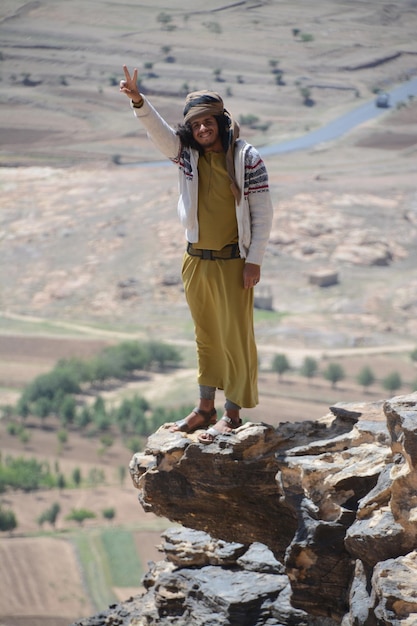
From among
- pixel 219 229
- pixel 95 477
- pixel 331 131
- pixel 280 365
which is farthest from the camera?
pixel 331 131

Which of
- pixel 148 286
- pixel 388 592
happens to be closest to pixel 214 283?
pixel 388 592

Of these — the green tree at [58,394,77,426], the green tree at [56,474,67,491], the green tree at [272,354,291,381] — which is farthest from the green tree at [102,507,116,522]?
the green tree at [272,354,291,381]

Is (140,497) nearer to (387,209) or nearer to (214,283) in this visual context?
(214,283)

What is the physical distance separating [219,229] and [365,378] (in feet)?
140

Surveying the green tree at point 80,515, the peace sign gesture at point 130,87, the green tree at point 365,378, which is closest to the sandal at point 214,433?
the peace sign gesture at point 130,87

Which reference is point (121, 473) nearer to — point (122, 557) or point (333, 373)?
point (122, 557)

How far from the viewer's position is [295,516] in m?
6.80

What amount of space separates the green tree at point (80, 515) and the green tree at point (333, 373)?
15.1m

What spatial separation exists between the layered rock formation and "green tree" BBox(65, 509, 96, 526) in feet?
95.7

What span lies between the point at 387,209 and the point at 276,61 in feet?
33.4

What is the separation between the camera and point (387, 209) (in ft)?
201

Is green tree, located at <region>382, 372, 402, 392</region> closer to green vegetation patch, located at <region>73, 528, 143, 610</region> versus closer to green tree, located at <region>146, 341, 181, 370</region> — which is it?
green tree, located at <region>146, 341, 181, 370</region>

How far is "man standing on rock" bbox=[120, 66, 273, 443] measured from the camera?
655cm

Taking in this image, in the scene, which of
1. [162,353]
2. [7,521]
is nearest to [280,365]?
[162,353]
